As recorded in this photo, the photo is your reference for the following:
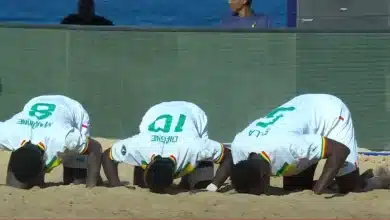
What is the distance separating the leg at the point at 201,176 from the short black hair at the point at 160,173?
0.54 m

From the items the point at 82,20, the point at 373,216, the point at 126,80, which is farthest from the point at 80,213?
the point at 82,20

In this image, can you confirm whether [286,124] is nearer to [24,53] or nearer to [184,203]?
[184,203]

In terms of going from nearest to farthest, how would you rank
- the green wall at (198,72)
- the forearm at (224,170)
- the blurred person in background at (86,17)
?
the forearm at (224,170) → the green wall at (198,72) → the blurred person in background at (86,17)

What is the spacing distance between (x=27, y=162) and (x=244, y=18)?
3.89 m

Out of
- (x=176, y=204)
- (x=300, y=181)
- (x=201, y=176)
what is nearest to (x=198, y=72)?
(x=300, y=181)

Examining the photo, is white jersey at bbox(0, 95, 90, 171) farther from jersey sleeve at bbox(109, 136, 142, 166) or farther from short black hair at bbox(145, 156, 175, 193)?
short black hair at bbox(145, 156, 175, 193)

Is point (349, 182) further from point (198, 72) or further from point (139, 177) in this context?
point (198, 72)

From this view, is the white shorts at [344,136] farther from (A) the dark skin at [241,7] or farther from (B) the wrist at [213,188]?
(A) the dark skin at [241,7]

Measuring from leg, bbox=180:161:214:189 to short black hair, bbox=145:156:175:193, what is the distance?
54cm

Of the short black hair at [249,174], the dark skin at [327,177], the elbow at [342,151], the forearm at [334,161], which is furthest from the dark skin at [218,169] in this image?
the elbow at [342,151]

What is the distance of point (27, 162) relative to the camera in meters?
8.08

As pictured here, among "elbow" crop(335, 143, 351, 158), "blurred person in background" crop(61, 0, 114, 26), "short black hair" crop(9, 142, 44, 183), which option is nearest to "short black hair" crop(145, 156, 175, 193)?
"short black hair" crop(9, 142, 44, 183)

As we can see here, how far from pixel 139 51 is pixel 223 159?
299cm

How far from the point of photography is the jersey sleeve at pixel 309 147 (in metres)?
7.99
